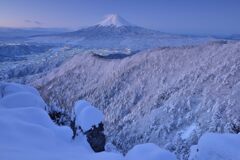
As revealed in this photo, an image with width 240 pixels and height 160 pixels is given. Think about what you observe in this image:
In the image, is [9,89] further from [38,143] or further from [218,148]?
[218,148]

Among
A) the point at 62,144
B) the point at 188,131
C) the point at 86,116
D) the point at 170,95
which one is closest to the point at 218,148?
the point at 62,144

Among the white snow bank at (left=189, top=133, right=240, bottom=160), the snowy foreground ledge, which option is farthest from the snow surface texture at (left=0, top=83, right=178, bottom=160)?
the white snow bank at (left=189, top=133, right=240, bottom=160)

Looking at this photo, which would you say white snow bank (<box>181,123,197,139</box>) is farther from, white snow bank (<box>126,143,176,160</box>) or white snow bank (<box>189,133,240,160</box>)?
white snow bank (<box>189,133,240,160</box>)

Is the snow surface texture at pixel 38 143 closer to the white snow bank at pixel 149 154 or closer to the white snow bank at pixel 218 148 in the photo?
the white snow bank at pixel 149 154

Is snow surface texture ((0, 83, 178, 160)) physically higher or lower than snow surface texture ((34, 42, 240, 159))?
higher

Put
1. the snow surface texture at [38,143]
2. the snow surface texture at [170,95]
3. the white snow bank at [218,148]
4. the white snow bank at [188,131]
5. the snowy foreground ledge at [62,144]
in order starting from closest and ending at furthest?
the white snow bank at [218,148], the snowy foreground ledge at [62,144], the snow surface texture at [38,143], the white snow bank at [188,131], the snow surface texture at [170,95]

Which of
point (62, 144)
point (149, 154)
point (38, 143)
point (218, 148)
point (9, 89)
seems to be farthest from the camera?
point (9, 89)

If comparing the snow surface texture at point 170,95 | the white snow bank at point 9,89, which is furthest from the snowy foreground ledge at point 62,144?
the snow surface texture at point 170,95
